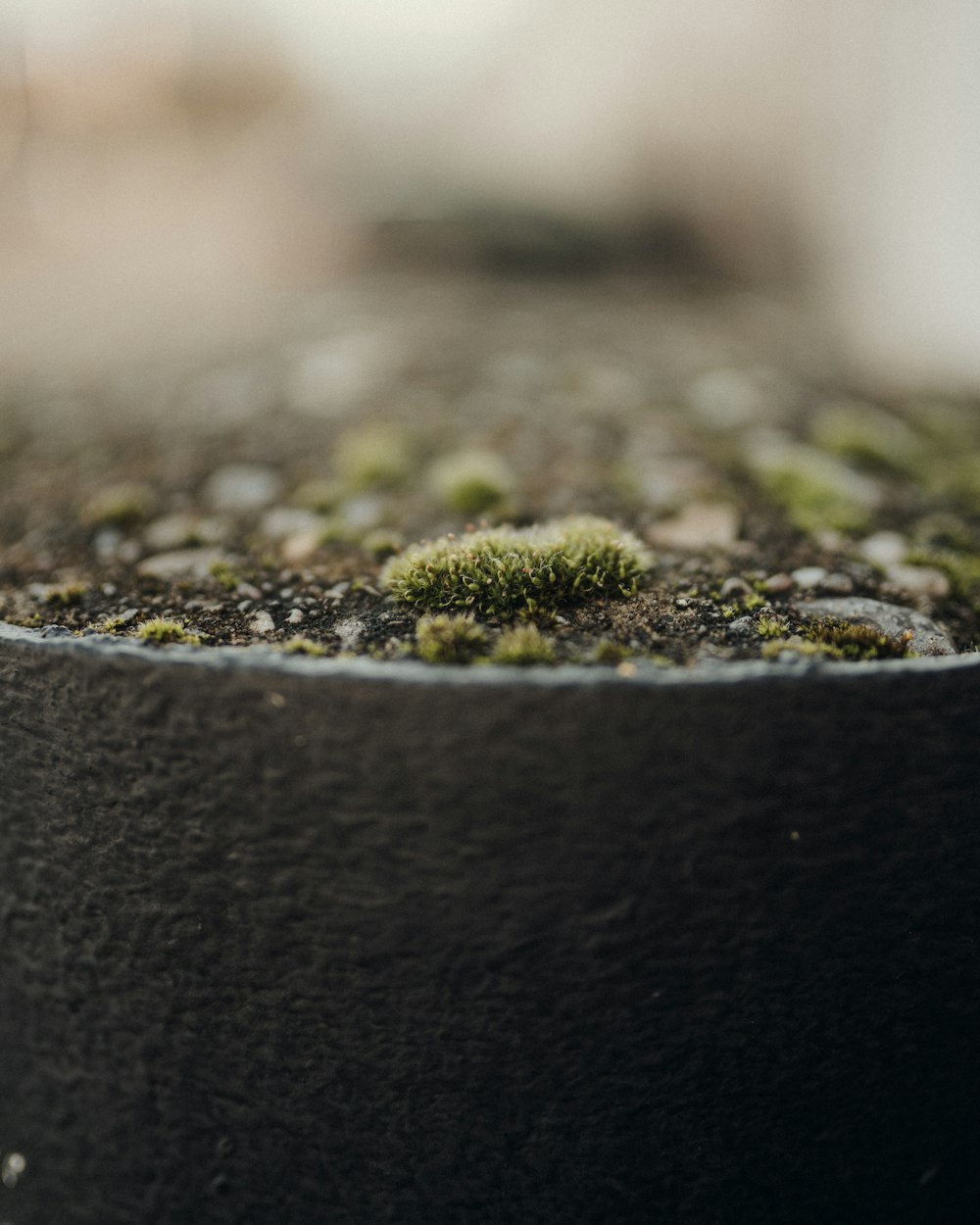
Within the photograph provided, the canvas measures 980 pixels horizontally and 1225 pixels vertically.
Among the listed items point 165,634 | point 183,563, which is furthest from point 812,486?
point 165,634

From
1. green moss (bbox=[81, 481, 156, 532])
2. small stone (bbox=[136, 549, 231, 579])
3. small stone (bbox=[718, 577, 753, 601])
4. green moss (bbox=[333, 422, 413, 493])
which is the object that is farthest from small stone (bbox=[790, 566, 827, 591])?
green moss (bbox=[81, 481, 156, 532])

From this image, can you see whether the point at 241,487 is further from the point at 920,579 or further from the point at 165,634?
the point at 920,579

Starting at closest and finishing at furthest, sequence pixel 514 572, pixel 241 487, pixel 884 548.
A: pixel 514 572
pixel 884 548
pixel 241 487

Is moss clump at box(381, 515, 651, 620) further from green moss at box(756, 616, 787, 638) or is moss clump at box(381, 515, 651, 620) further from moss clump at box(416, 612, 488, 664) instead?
green moss at box(756, 616, 787, 638)

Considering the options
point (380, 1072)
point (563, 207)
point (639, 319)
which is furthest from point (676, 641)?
point (563, 207)

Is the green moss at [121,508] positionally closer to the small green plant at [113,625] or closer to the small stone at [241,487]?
the small stone at [241,487]

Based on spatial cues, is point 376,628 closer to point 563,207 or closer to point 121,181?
point 563,207

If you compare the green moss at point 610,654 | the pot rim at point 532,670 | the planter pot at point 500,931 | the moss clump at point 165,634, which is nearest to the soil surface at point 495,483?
the green moss at point 610,654
